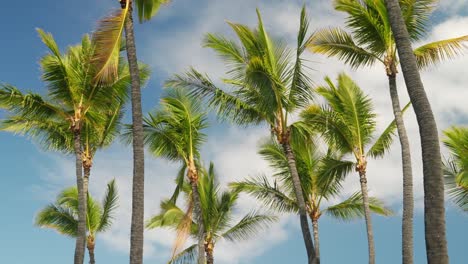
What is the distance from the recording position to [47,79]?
2056cm

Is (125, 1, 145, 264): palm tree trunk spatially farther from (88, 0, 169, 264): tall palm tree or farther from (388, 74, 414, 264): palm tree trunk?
(388, 74, 414, 264): palm tree trunk

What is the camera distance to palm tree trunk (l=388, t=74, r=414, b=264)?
1595 centimetres

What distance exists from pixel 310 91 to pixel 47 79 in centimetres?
943

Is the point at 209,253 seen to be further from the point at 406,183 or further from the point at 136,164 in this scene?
the point at 136,164

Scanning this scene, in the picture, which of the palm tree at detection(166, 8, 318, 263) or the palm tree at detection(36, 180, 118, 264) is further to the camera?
the palm tree at detection(36, 180, 118, 264)

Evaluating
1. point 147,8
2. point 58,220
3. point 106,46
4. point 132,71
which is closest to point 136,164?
point 132,71

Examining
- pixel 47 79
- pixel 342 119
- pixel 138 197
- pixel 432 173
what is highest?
pixel 47 79

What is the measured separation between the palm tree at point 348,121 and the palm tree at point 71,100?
24.2 feet

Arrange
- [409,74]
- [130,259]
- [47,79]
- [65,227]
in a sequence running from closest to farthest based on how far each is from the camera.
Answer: [409,74] → [130,259] → [47,79] → [65,227]

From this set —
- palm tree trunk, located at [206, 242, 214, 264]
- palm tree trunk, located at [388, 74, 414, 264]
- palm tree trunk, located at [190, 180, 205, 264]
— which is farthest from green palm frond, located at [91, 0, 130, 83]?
palm tree trunk, located at [206, 242, 214, 264]

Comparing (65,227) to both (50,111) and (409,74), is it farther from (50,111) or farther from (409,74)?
(409,74)

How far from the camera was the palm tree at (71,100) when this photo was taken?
A: 2022 cm

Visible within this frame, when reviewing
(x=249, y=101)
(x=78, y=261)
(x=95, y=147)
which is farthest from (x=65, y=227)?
(x=249, y=101)

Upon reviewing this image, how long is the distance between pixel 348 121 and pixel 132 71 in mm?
9033
